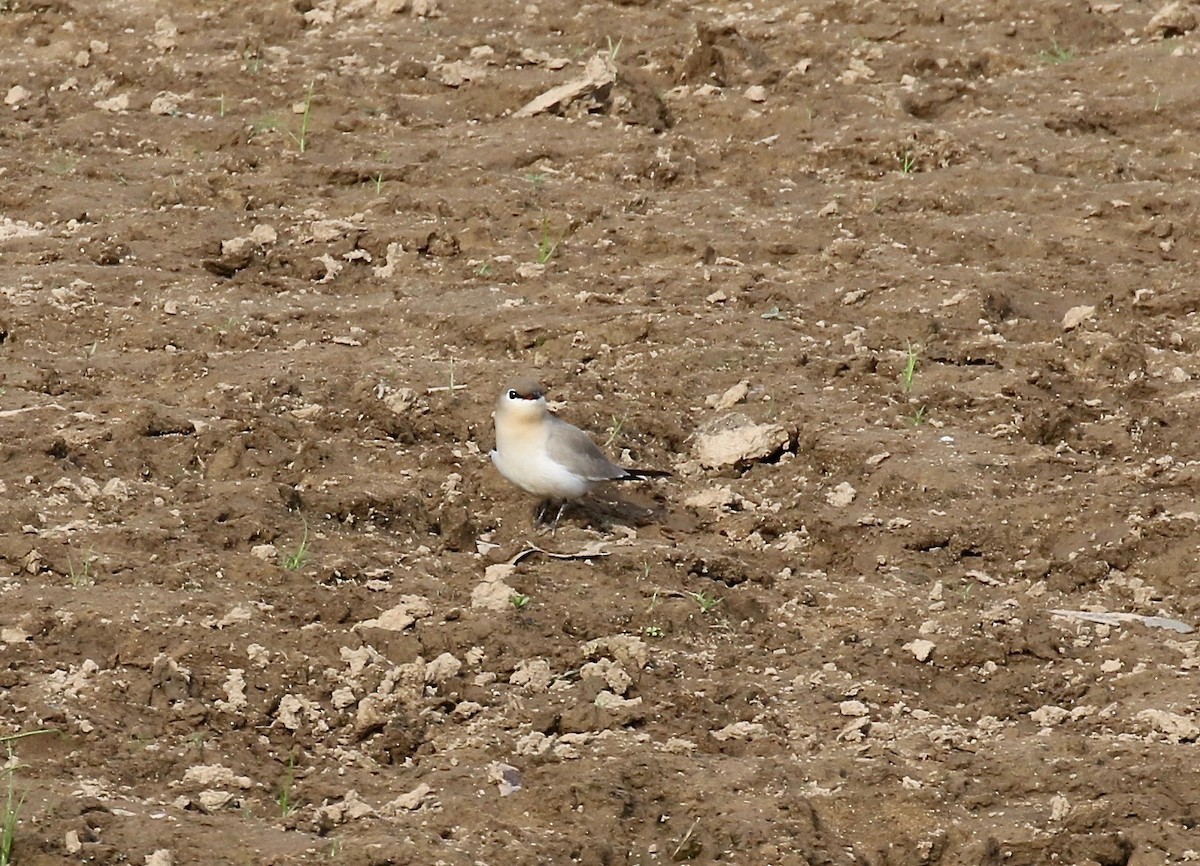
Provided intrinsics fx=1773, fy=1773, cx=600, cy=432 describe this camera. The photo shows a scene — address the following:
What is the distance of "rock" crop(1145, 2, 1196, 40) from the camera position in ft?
32.2

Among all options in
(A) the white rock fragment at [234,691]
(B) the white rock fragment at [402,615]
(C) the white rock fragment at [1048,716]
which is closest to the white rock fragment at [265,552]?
(B) the white rock fragment at [402,615]

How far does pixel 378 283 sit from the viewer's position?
738cm

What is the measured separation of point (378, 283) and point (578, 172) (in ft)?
4.50

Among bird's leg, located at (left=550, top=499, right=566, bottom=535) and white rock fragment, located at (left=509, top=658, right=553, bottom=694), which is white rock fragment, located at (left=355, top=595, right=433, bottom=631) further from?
bird's leg, located at (left=550, top=499, right=566, bottom=535)

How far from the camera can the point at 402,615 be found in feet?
16.7

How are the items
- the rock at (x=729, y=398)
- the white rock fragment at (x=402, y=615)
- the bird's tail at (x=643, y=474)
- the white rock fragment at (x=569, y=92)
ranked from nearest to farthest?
1. the white rock fragment at (x=402, y=615)
2. the bird's tail at (x=643, y=474)
3. the rock at (x=729, y=398)
4. the white rock fragment at (x=569, y=92)

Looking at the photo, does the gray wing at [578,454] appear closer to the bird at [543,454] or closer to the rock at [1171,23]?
the bird at [543,454]

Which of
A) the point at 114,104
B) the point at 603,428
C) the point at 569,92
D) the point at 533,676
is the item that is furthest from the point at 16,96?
the point at 533,676

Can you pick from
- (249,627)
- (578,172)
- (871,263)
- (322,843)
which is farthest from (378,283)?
(322,843)

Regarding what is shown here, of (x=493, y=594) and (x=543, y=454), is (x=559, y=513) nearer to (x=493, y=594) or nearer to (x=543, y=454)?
(x=543, y=454)

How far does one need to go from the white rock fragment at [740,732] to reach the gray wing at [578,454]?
127 cm

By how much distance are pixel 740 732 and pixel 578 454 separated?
1.39 meters

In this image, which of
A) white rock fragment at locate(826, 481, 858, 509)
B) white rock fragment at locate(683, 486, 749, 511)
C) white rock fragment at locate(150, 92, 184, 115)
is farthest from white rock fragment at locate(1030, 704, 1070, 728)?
white rock fragment at locate(150, 92, 184, 115)

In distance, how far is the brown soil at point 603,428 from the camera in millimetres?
4496
